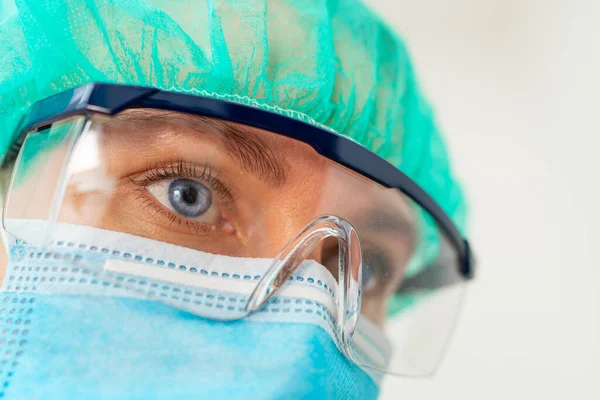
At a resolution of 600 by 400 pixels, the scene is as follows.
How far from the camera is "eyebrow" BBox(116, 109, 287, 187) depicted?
672 millimetres

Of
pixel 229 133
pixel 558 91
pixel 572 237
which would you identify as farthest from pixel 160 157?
pixel 558 91

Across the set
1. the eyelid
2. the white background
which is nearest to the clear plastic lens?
the eyelid

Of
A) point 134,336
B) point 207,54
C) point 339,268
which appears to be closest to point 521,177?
point 339,268

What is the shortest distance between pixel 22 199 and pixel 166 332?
239 mm

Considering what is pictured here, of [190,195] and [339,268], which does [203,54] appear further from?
[339,268]

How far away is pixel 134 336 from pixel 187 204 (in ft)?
0.61

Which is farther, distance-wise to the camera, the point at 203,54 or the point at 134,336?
the point at 203,54

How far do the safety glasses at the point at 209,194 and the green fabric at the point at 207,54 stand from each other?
6 cm

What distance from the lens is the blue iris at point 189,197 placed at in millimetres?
716

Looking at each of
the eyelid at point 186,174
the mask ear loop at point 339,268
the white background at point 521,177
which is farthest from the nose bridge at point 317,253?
the white background at point 521,177

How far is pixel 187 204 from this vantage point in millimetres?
721

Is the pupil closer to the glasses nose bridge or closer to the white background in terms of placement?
the glasses nose bridge

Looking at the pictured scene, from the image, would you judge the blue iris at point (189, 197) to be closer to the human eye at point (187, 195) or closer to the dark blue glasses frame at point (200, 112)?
the human eye at point (187, 195)

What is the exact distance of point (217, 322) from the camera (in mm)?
646
